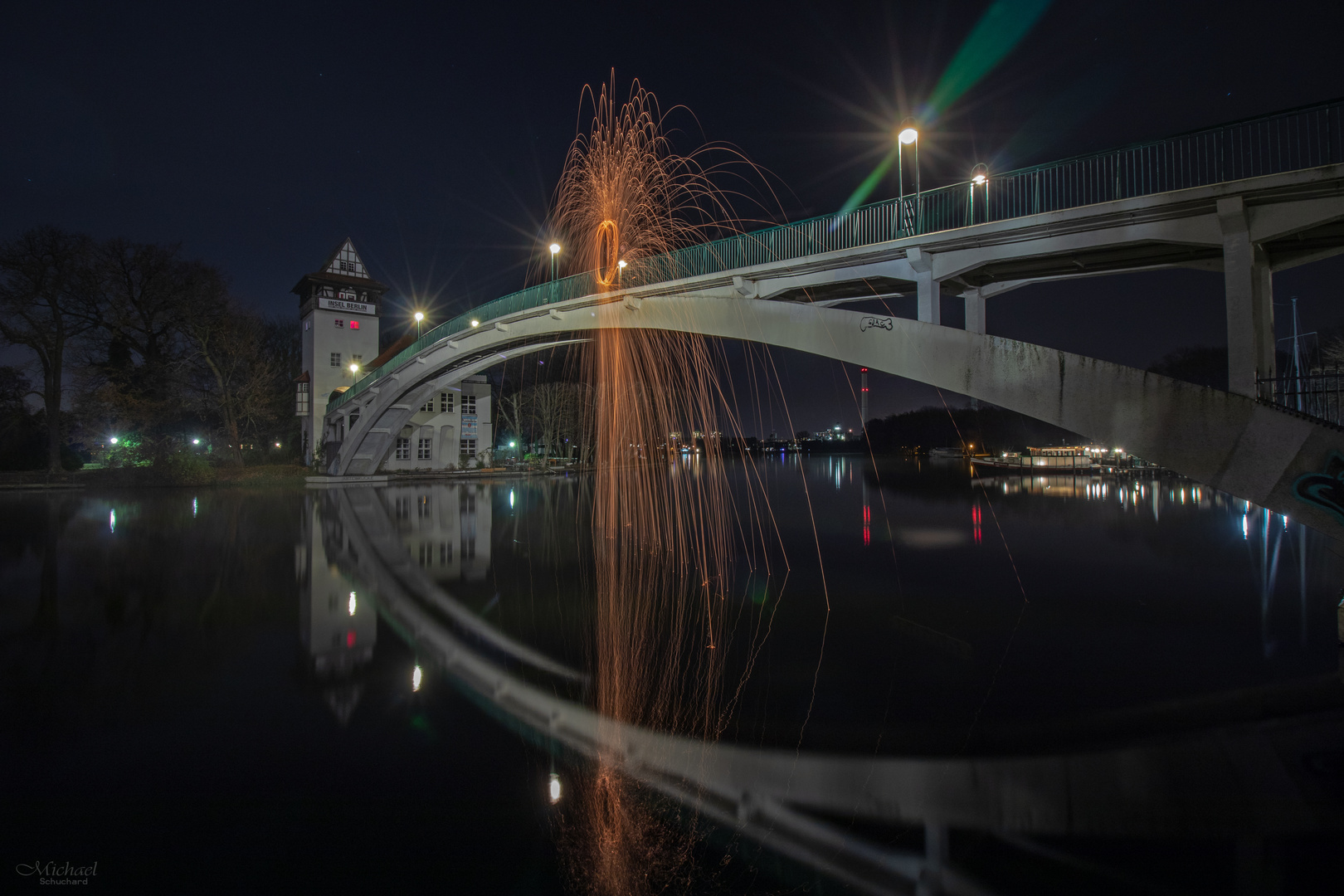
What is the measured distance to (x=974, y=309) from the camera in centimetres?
1159

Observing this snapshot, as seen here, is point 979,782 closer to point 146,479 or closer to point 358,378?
point 146,479

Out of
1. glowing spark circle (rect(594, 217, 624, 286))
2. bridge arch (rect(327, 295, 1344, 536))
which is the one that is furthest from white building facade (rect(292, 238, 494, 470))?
bridge arch (rect(327, 295, 1344, 536))

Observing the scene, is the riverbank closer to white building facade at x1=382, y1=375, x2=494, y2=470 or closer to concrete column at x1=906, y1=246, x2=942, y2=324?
white building facade at x1=382, y1=375, x2=494, y2=470

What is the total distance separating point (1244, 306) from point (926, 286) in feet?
14.1

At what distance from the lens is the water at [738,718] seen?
3.18 meters

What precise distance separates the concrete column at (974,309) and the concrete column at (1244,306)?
3.77 meters

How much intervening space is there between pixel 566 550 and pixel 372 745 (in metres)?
8.77

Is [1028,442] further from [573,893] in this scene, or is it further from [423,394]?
[573,893]

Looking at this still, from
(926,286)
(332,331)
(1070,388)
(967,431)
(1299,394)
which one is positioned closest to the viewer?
(1299,394)

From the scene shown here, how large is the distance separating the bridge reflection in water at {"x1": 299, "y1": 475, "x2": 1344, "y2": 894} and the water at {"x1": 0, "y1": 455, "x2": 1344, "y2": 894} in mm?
25

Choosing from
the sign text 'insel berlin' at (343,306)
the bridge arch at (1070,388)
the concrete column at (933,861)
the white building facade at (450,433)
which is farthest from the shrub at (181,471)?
the concrete column at (933,861)

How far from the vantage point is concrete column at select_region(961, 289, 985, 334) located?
1152cm

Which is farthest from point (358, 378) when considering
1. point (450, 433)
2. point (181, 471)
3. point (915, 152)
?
point (915, 152)

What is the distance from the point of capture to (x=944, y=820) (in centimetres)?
348
